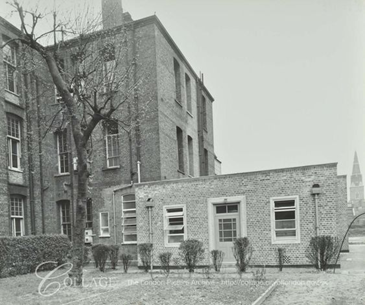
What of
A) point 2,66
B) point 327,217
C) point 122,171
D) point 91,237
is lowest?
point 91,237

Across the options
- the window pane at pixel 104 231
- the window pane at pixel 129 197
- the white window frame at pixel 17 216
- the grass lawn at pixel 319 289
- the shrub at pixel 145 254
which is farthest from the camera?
the window pane at pixel 104 231

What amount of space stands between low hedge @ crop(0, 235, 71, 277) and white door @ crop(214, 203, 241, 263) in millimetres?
8142

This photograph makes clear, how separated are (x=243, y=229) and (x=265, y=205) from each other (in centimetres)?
144

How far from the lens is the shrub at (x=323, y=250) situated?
44.9 ft

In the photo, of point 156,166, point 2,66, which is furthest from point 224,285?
point 2,66

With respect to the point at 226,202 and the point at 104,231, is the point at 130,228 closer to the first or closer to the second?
the point at 104,231

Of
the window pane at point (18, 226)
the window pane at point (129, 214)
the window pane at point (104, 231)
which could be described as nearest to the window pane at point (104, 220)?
the window pane at point (104, 231)

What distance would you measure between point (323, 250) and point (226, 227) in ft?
14.5

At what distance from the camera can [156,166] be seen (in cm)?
1978

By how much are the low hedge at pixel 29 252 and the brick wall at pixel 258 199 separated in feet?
14.2

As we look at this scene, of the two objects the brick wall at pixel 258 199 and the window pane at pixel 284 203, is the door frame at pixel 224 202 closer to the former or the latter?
the brick wall at pixel 258 199

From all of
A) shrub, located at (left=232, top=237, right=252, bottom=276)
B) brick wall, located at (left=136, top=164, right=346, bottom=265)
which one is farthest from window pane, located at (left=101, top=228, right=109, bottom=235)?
shrub, located at (left=232, top=237, right=252, bottom=276)

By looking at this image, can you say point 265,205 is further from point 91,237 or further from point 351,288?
point 91,237

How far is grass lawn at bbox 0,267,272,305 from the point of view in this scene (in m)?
8.90
